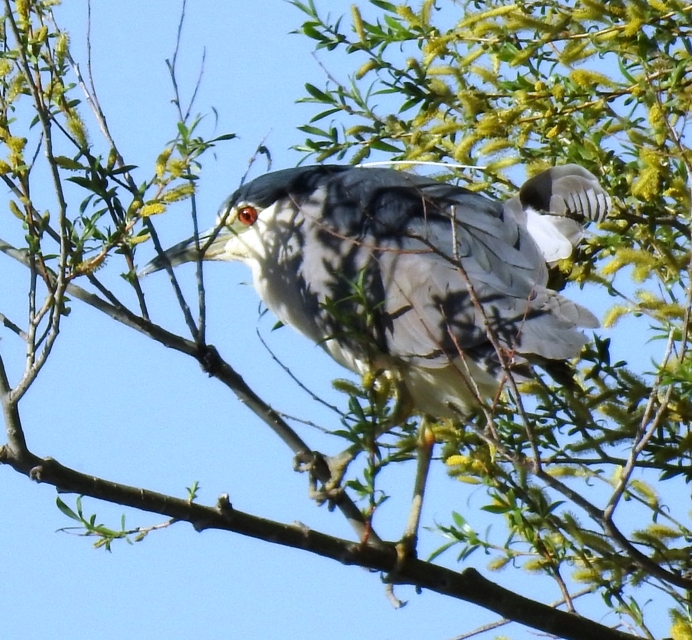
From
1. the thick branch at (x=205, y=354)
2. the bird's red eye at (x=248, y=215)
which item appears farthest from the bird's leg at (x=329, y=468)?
the bird's red eye at (x=248, y=215)

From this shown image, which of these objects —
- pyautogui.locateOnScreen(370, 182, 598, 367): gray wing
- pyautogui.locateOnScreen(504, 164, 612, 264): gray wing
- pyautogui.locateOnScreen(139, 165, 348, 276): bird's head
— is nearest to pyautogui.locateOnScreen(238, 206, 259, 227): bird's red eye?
pyautogui.locateOnScreen(139, 165, 348, 276): bird's head

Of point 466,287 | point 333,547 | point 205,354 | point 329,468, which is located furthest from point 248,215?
point 333,547

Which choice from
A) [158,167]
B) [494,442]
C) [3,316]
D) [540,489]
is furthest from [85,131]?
[540,489]

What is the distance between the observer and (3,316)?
2074mm

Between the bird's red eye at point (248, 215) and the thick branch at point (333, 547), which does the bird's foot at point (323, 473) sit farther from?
the bird's red eye at point (248, 215)

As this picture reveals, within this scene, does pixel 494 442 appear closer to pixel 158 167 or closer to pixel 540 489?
pixel 540 489

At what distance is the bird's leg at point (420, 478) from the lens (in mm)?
2771

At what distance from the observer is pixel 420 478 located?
306cm

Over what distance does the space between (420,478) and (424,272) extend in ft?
1.85

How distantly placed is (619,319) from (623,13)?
66 centimetres

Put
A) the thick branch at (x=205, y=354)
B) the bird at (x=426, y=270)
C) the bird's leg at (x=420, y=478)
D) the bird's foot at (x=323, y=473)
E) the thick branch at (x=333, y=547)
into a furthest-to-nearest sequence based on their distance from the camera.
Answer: the bird's leg at (x=420, y=478) < the bird at (x=426, y=270) < the bird's foot at (x=323, y=473) < the thick branch at (x=205, y=354) < the thick branch at (x=333, y=547)

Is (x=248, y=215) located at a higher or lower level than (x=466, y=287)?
higher

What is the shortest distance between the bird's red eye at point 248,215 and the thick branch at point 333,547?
1133 mm

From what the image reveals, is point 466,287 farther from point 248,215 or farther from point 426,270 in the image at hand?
point 248,215
